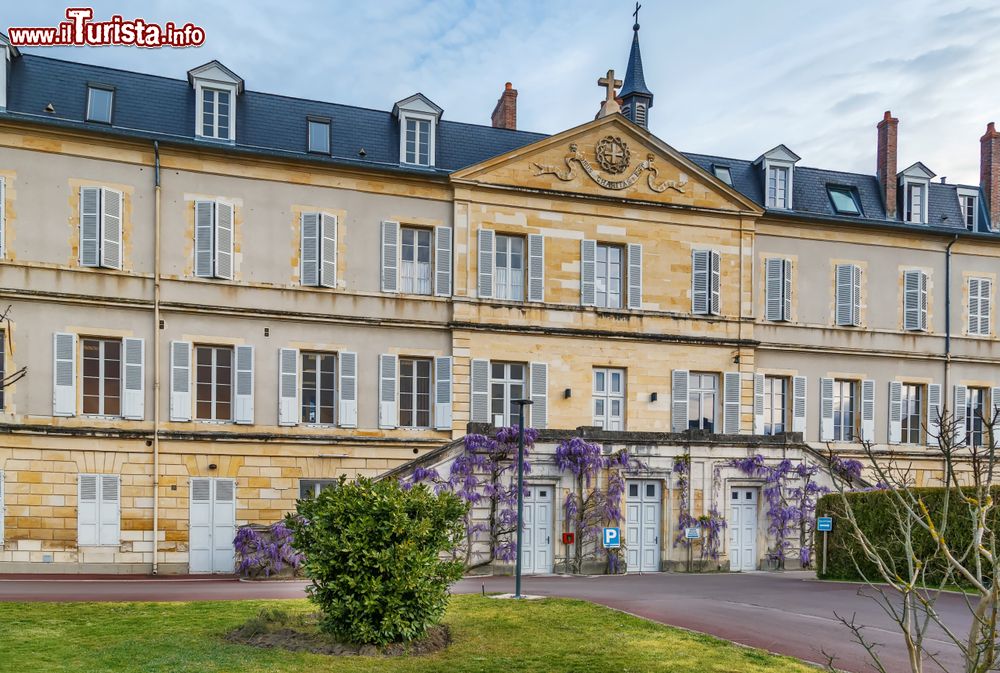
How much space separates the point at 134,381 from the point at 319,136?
7.54 m

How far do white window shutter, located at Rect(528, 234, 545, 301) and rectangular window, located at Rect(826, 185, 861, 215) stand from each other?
9.97 m

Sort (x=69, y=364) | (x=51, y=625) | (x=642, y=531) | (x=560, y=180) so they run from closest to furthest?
(x=51, y=625), (x=69, y=364), (x=642, y=531), (x=560, y=180)

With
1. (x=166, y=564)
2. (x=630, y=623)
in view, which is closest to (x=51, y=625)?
(x=630, y=623)

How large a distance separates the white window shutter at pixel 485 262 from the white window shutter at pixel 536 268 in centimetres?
104

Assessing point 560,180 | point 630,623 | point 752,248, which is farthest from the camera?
point 752,248

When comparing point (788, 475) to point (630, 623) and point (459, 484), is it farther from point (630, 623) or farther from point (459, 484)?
point (630, 623)

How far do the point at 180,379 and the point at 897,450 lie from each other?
19826 mm

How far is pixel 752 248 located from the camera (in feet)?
84.7

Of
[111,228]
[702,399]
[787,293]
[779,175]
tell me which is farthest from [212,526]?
[779,175]

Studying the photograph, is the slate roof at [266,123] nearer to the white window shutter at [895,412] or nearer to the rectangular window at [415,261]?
the rectangular window at [415,261]

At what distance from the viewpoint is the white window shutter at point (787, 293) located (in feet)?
85.6

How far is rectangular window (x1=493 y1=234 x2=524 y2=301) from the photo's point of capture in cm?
2373

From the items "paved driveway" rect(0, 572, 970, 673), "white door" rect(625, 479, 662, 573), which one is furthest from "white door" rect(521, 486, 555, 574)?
"white door" rect(625, 479, 662, 573)

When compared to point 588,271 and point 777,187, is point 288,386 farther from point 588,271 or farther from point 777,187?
point 777,187
